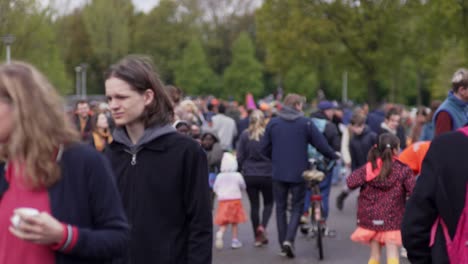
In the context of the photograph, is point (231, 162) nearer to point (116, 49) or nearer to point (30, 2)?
point (30, 2)

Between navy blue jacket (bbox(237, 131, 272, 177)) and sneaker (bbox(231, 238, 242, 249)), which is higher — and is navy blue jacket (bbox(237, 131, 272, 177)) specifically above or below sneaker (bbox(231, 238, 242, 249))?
above

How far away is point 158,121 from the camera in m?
4.16

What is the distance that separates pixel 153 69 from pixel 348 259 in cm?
625

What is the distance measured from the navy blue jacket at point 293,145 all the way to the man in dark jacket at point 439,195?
6.44 m

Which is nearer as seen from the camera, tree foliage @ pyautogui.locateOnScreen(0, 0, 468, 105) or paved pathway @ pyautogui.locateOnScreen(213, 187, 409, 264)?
paved pathway @ pyautogui.locateOnScreen(213, 187, 409, 264)

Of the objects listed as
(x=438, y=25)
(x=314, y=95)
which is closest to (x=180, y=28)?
(x=314, y=95)

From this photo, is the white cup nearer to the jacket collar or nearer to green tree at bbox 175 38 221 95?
the jacket collar

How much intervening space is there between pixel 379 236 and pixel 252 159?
128 inches

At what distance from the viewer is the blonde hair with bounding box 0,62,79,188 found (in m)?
2.76

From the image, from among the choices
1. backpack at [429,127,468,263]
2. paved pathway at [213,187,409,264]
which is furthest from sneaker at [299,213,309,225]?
backpack at [429,127,468,263]

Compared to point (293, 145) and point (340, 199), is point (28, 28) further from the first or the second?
point (293, 145)

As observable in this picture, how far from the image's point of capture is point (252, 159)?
1127 centimetres

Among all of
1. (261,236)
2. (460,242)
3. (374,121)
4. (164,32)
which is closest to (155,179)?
(460,242)

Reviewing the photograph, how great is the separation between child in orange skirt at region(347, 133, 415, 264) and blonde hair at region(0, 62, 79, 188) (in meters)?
5.65
